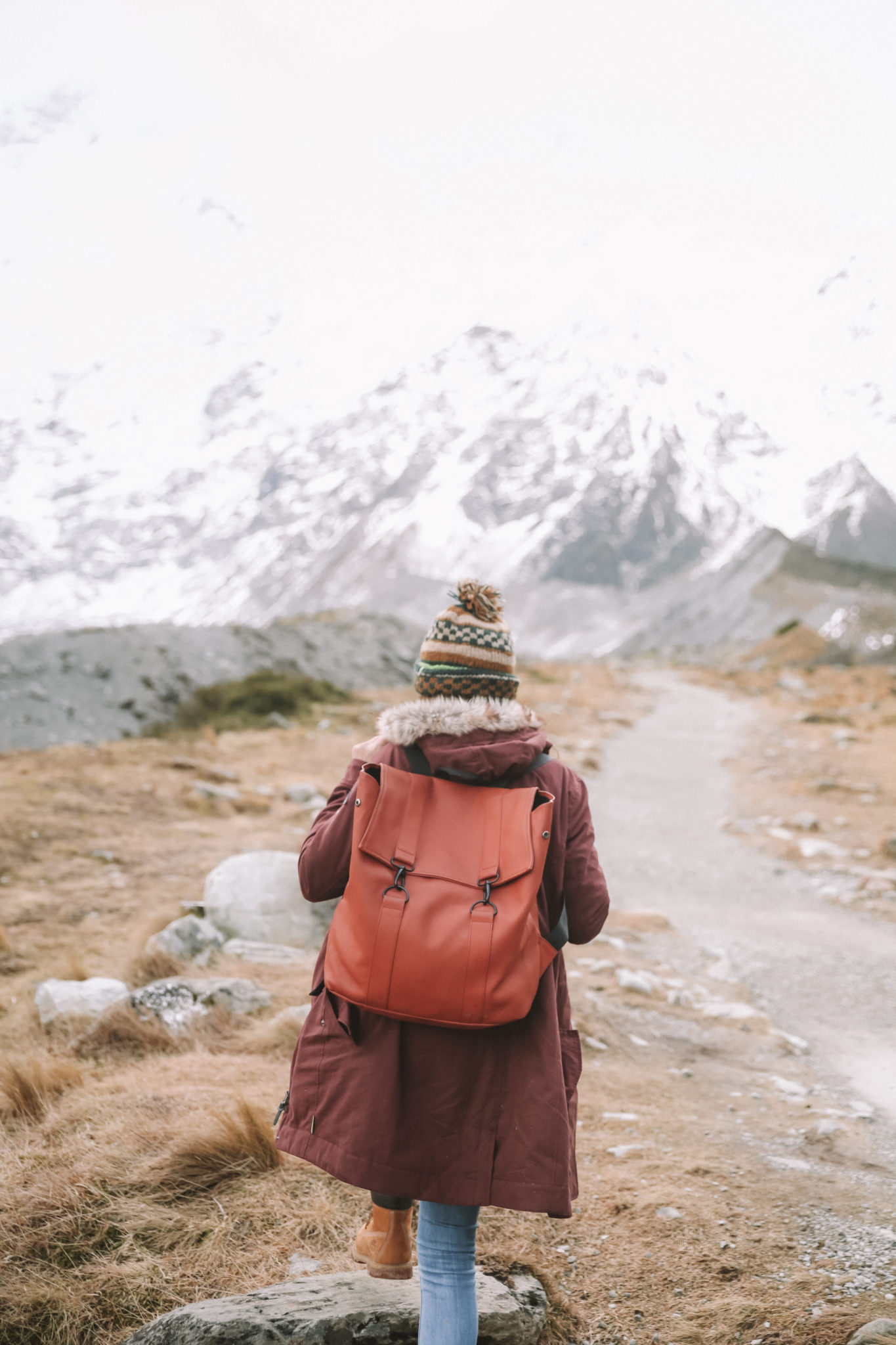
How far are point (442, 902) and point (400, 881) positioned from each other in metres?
0.10

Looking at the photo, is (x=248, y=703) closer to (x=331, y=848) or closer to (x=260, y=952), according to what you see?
(x=260, y=952)

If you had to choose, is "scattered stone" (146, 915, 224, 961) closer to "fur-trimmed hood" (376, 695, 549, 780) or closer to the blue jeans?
the blue jeans

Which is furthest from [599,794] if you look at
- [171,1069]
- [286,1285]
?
[286,1285]

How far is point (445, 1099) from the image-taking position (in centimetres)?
195

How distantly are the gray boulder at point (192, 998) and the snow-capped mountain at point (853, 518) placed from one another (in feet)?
273

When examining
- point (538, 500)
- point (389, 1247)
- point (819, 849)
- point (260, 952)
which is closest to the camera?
point (389, 1247)

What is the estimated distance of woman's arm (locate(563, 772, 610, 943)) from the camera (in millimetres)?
2148

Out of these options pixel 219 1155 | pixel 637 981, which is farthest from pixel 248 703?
pixel 219 1155

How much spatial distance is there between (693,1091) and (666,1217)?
58.9 inches

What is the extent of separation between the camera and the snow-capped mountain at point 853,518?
91938 mm

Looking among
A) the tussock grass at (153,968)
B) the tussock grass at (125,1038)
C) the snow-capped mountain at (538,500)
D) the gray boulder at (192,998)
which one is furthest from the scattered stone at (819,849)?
the snow-capped mountain at (538,500)

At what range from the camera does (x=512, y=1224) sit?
2.94m

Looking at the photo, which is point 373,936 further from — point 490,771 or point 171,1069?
point 171,1069

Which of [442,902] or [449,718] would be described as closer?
[442,902]
